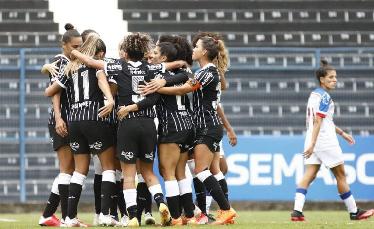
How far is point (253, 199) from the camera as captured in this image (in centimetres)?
1848

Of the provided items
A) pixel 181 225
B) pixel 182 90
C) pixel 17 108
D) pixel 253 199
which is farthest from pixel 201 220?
pixel 17 108

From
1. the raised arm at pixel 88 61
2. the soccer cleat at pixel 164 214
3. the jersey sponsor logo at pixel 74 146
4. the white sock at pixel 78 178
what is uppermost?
the raised arm at pixel 88 61

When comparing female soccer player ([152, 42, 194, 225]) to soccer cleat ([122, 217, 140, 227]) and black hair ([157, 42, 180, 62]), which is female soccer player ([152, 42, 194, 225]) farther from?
soccer cleat ([122, 217, 140, 227])

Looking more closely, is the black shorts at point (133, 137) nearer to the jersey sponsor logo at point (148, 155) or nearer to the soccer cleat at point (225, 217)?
the jersey sponsor logo at point (148, 155)

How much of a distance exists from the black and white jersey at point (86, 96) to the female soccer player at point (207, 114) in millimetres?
679

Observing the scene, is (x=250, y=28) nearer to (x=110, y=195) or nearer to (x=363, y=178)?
(x=363, y=178)

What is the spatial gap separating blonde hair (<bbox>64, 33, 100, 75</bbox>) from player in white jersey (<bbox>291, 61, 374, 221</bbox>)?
9.86 ft

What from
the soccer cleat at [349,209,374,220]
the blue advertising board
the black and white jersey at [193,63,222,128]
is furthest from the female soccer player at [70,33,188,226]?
the blue advertising board

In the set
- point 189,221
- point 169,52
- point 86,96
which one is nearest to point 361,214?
point 189,221

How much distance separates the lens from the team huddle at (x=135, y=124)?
11797mm

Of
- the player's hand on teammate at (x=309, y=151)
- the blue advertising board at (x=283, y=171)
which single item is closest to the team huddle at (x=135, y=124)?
the player's hand on teammate at (x=309, y=151)

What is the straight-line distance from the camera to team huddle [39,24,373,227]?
11797 millimetres

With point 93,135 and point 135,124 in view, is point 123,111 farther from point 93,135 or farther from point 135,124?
point 93,135

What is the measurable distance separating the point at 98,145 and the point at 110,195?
489mm
